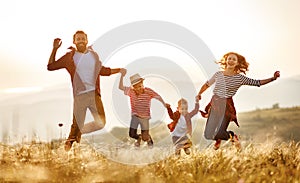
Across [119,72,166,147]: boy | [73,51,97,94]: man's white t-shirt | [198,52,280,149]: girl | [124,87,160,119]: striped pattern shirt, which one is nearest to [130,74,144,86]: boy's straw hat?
[119,72,166,147]: boy

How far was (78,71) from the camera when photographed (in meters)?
8.35

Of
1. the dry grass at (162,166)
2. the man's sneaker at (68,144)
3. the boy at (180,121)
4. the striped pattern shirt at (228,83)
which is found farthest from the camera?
the boy at (180,121)

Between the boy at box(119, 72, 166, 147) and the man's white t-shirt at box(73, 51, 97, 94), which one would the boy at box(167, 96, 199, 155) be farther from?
the man's white t-shirt at box(73, 51, 97, 94)

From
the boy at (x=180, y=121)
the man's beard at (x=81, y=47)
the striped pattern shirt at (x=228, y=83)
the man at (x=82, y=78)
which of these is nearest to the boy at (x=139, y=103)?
the boy at (x=180, y=121)

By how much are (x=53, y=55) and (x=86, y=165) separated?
2780 mm

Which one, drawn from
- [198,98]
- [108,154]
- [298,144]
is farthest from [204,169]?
[198,98]

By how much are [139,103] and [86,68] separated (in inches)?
50.0

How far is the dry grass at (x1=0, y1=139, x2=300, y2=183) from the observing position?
5613 mm

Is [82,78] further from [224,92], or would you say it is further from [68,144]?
[224,92]

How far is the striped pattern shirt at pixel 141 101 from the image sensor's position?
30.0ft

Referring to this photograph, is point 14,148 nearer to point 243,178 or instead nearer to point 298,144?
point 243,178

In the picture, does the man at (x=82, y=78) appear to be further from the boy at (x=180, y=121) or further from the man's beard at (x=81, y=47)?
the boy at (x=180, y=121)

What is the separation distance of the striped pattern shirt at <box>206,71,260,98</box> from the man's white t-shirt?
182cm

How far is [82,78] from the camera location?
27.2 feet
